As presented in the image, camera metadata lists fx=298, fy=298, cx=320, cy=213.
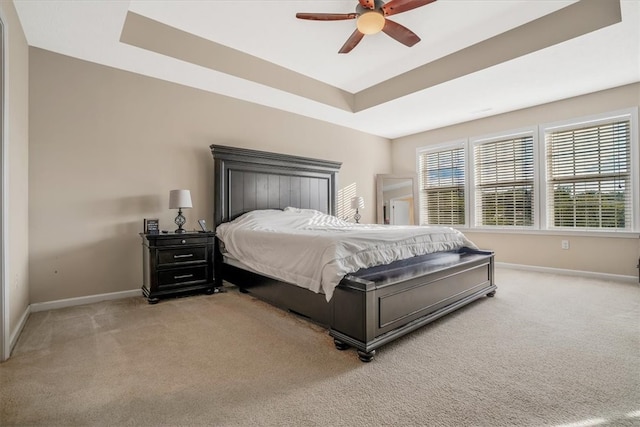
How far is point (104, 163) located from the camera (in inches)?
131

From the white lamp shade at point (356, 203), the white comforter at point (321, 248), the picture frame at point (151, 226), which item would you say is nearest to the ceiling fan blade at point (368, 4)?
the white comforter at point (321, 248)

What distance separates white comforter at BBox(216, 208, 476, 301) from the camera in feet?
7.15

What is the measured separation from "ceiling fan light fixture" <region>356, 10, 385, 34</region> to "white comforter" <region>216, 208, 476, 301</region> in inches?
72.4

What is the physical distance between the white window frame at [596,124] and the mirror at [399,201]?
2.21 m

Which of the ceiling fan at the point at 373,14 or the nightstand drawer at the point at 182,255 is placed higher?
the ceiling fan at the point at 373,14

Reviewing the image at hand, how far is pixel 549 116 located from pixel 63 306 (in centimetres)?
690

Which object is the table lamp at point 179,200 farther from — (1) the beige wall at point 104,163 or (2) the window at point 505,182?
(2) the window at point 505,182

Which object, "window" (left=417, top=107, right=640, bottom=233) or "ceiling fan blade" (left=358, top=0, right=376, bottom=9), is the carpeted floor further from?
"ceiling fan blade" (left=358, top=0, right=376, bottom=9)

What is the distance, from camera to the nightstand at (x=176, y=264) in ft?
10.5

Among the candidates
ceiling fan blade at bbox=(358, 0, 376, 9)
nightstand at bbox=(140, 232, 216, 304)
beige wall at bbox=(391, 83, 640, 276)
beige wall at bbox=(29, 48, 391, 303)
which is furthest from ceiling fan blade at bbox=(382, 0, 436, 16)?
beige wall at bbox=(391, 83, 640, 276)

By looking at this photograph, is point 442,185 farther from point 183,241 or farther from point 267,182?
point 183,241

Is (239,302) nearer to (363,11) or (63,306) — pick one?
(63,306)

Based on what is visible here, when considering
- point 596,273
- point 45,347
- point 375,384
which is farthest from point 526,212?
point 45,347

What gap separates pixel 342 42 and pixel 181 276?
3.32 meters
